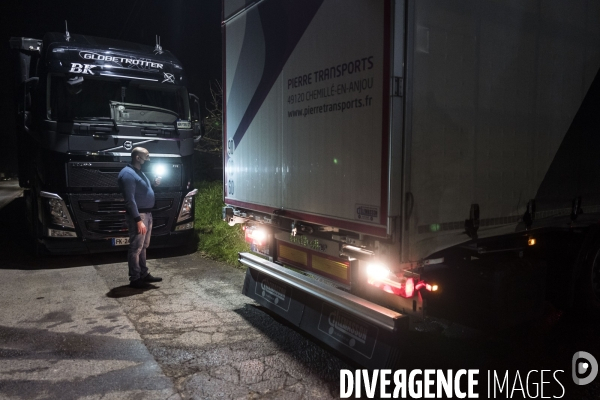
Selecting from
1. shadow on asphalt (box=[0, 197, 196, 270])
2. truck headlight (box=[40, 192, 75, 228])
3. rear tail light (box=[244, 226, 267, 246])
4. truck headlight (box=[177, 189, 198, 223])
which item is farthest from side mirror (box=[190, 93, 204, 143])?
rear tail light (box=[244, 226, 267, 246])

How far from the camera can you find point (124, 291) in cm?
626

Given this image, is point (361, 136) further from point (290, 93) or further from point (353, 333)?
point (353, 333)

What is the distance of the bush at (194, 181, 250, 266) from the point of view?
8.22 metres

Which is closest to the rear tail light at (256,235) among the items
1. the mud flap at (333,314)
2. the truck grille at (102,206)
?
the mud flap at (333,314)

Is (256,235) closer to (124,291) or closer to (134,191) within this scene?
(134,191)

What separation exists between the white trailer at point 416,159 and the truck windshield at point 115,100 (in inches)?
142

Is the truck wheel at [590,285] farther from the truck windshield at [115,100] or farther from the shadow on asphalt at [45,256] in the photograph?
the truck windshield at [115,100]

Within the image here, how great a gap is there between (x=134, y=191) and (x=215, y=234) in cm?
317

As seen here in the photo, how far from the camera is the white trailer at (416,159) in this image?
3.24m

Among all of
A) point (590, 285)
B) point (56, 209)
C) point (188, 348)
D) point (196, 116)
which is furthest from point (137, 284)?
point (590, 285)

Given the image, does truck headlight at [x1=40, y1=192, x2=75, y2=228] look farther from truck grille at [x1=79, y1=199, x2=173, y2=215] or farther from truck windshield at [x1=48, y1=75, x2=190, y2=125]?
truck windshield at [x1=48, y1=75, x2=190, y2=125]

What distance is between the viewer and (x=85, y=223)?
7582mm

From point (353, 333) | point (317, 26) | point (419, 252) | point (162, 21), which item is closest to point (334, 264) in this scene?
point (353, 333)

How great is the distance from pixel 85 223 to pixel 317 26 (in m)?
5.49
